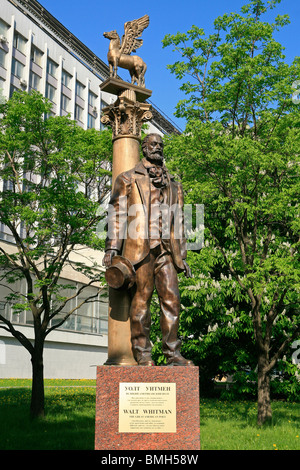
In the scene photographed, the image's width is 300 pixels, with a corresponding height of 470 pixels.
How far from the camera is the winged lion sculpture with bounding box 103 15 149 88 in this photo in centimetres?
813

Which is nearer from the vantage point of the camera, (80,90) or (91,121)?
(80,90)

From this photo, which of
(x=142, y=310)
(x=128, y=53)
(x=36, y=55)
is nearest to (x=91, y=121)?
(x=36, y=55)

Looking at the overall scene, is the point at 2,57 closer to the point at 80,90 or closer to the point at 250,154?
the point at 80,90

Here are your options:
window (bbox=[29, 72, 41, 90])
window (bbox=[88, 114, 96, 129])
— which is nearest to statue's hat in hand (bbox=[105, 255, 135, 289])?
window (bbox=[29, 72, 41, 90])

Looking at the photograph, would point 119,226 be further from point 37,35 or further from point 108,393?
point 37,35

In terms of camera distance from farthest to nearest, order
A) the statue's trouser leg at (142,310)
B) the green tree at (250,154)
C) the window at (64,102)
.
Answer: the window at (64,102)
the green tree at (250,154)
the statue's trouser leg at (142,310)

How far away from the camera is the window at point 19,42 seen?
3441 cm

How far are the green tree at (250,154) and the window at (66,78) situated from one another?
2608 centimetres

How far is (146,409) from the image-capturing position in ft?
18.4

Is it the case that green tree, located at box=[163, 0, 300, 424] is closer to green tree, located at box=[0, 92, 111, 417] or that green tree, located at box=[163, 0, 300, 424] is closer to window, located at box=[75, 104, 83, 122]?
green tree, located at box=[0, 92, 111, 417]

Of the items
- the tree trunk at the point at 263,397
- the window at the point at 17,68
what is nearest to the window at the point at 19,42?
the window at the point at 17,68

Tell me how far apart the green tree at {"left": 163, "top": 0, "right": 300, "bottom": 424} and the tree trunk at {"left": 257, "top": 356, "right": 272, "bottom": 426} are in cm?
3

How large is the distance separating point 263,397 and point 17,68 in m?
28.5

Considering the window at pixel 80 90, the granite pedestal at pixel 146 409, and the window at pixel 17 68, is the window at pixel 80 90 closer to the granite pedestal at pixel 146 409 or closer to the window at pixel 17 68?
the window at pixel 17 68
